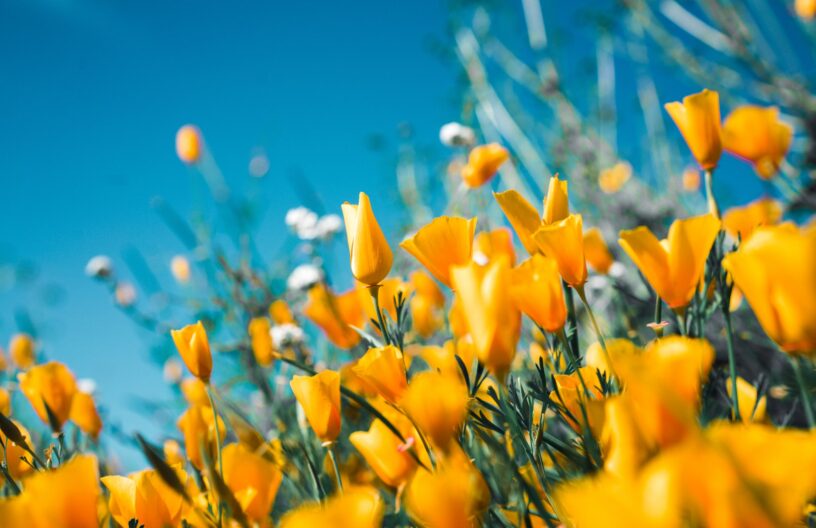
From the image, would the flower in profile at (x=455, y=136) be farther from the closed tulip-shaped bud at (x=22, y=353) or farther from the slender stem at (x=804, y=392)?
the closed tulip-shaped bud at (x=22, y=353)

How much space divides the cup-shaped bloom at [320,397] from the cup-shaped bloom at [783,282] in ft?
1.44

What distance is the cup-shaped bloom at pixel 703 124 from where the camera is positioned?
80 cm

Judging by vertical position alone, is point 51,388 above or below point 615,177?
above

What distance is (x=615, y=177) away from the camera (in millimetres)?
3463

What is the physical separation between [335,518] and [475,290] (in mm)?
229

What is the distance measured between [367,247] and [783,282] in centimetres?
47

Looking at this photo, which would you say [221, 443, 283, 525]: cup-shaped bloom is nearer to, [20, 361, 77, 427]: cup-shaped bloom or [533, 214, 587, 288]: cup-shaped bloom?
[20, 361, 77, 427]: cup-shaped bloom

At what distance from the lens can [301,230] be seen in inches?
75.4

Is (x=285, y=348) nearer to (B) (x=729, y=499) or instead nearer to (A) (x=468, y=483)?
(A) (x=468, y=483)

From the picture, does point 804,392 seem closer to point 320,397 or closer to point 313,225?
point 320,397

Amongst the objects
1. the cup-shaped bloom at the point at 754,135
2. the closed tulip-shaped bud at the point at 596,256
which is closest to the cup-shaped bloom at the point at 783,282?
the closed tulip-shaped bud at the point at 596,256

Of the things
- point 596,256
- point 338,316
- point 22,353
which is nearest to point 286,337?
point 338,316

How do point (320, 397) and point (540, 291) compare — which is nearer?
point (540, 291)

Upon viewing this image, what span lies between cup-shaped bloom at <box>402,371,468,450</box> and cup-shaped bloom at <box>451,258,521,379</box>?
0.04m
